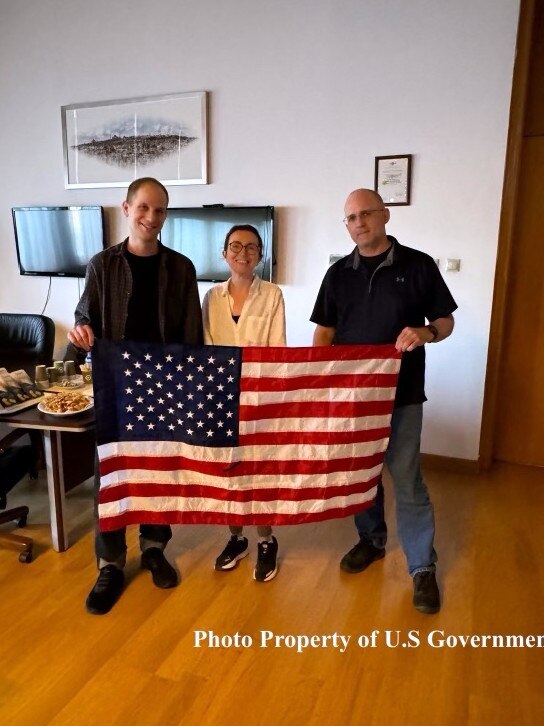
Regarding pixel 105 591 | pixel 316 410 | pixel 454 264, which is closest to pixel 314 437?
pixel 316 410

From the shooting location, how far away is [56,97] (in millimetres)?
4242

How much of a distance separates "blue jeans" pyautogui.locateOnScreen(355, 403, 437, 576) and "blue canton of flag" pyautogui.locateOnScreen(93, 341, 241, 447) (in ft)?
2.13

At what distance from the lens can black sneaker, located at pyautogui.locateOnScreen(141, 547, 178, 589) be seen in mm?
2242

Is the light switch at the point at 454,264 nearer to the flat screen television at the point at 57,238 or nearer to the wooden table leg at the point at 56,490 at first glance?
the wooden table leg at the point at 56,490

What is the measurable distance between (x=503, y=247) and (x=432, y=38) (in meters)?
1.29

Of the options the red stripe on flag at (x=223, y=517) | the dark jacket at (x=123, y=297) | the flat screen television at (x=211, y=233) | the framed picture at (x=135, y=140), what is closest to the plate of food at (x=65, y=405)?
the dark jacket at (x=123, y=297)

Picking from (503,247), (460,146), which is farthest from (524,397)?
(460,146)

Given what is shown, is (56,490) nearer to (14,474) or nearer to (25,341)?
(14,474)

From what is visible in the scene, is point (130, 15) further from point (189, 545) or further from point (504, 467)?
point (504, 467)

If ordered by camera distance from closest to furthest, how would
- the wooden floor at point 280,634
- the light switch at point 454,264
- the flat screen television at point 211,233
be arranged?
1. the wooden floor at point 280,634
2. the light switch at point 454,264
3. the flat screen television at point 211,233

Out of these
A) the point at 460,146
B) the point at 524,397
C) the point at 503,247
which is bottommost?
the point at 524,397

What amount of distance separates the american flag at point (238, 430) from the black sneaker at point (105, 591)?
0.79ft

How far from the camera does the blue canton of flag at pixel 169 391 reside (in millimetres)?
2037

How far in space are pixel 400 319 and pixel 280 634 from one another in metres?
1.25
